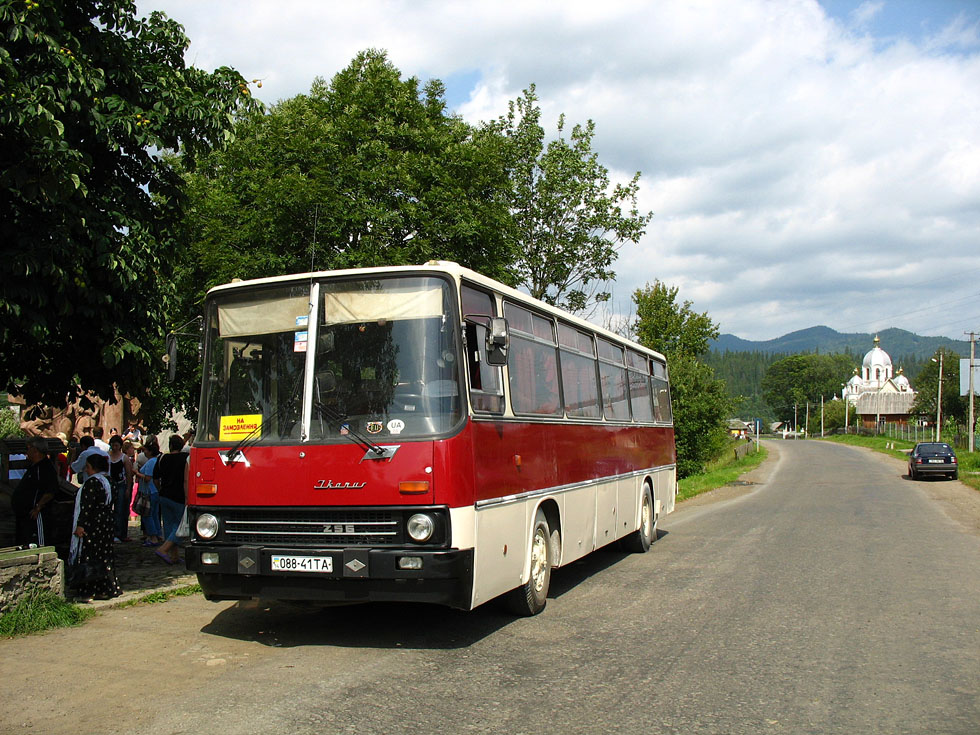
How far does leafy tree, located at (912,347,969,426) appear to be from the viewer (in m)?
92.7

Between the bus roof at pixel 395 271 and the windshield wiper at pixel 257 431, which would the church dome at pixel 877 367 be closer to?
the bus roof at pixel 395 271

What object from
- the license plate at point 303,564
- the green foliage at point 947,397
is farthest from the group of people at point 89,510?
the green foliage at point 947,397

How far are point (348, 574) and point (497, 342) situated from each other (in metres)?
2.17

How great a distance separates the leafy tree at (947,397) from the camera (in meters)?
92.7

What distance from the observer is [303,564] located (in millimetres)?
6953

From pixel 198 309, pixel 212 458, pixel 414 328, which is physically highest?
pixel 198 309

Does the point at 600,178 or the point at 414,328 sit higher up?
the point at 600,178

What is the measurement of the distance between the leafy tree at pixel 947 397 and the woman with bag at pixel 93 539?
92.1 meters

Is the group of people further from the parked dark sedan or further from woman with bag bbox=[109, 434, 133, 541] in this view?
the parked dark sedan

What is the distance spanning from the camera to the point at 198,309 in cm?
2481

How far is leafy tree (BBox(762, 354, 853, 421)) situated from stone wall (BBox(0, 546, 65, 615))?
175 m

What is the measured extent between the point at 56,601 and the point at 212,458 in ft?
7.99

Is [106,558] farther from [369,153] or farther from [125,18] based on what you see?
[369,153]

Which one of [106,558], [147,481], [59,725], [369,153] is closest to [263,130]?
[369,153]
